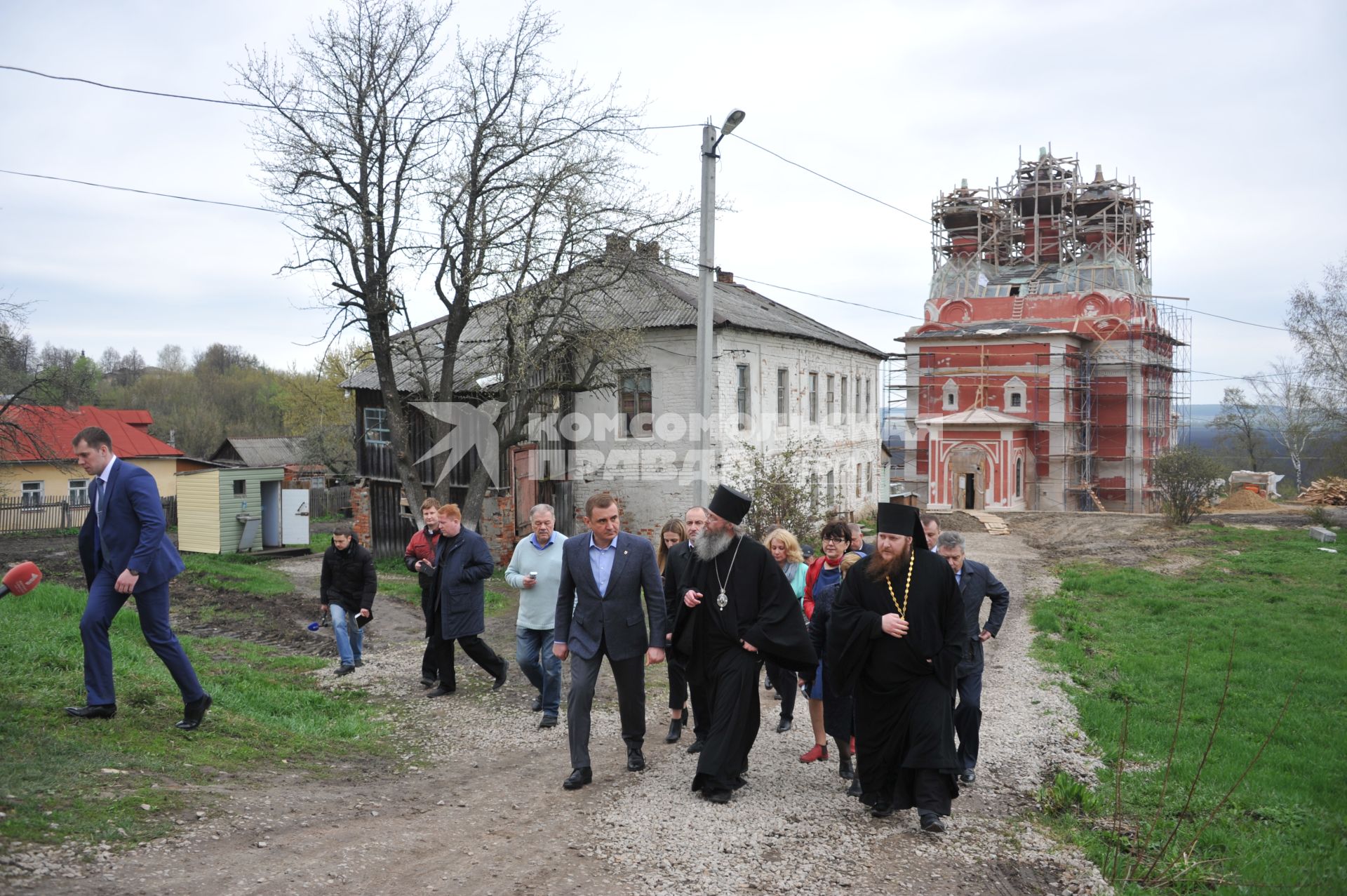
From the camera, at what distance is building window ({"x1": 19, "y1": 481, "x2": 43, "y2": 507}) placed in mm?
38875

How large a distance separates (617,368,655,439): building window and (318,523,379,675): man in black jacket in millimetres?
14193

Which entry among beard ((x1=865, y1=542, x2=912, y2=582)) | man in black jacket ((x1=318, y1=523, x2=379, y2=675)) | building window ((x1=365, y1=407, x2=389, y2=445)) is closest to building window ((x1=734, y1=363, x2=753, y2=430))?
building window ((x1=365, y1=407, x2=389, y2=445))

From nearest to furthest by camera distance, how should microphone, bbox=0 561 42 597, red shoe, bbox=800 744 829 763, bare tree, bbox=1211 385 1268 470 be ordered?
microphone, bbox=0 561 42 597 → red shoe, bbox=800 744 829 763 → bare tree, bbox=1211 385 1268 470

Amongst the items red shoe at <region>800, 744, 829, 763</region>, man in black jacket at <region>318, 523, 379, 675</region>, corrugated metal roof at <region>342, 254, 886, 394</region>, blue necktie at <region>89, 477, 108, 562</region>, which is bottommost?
red shoe at <region>800, 744, 829, 763</region>

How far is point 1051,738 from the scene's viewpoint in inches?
340

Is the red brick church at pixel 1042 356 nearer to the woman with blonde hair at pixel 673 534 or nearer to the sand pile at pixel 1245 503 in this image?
the sand pile at pixel 1245 503

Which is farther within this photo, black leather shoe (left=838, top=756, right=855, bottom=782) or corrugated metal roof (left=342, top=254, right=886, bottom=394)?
corrugated metal roof (left=342, top=254, right=886, bottom=394)

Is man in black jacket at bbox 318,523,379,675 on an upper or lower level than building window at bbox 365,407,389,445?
lower

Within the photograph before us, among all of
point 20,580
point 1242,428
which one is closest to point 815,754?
point 20,580

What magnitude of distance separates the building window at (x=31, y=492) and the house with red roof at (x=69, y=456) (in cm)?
3

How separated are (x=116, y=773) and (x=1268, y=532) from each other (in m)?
30.3

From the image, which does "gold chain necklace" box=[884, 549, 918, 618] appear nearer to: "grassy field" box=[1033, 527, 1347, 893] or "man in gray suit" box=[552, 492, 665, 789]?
"man in gray suit" box=[552, 492, 665, 789]

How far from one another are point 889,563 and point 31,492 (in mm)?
42593

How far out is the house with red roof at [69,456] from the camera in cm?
3609
